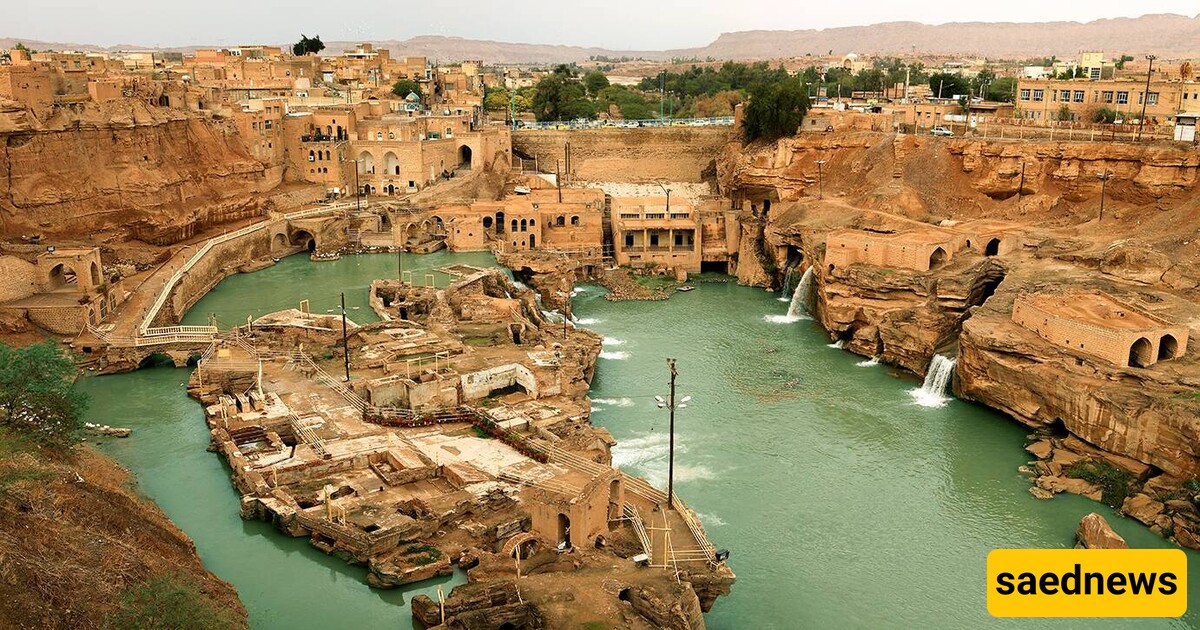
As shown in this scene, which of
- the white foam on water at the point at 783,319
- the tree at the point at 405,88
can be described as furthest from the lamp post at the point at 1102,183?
the tree at the point at 405,88

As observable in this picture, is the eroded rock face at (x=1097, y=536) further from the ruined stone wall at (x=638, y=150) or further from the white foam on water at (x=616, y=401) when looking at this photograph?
the ruined stone wall at (x=638, y=150)

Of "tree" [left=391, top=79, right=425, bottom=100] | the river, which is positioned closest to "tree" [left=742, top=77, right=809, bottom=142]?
the river

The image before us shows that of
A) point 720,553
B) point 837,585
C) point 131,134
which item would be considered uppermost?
point 131,134

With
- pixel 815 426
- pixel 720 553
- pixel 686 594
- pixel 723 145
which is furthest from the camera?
pixel 723 145

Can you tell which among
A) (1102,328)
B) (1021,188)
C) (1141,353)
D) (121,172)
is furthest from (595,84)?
(1141,353)

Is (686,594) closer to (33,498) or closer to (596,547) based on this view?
(596,547)

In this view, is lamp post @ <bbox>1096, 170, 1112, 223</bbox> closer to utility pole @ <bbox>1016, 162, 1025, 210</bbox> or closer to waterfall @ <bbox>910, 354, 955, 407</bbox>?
utility pole @ <bbox>1016, 162, 1025, 210</bbox>

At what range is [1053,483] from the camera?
24953 mm

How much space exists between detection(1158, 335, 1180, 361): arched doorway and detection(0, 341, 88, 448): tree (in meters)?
27.8

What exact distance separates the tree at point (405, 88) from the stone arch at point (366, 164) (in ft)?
62.0

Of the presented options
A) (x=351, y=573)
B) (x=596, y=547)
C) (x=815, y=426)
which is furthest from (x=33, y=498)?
(x=815, y=426)

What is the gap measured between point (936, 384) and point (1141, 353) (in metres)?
6.26

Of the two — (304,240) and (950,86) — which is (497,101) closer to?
(950,86)

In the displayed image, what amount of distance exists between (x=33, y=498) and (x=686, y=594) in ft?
37.5
